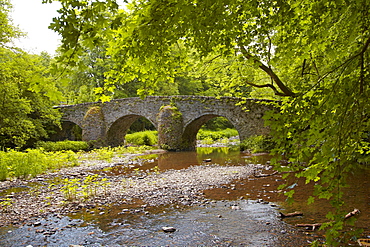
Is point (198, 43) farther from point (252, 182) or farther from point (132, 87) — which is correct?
point (132, 87)

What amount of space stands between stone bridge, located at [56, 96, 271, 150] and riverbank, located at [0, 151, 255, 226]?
24.2ft

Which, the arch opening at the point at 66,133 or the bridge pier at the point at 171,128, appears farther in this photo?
the arch opening at the point at 66,133

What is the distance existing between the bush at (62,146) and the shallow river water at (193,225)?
1291 centimetres

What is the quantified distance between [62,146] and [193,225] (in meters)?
15.2

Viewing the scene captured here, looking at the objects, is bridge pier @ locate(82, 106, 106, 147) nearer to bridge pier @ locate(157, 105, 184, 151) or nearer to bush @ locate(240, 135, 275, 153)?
bridge pier @ locate(157, 105, 184, 151)

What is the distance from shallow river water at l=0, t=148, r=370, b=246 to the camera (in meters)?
3.83

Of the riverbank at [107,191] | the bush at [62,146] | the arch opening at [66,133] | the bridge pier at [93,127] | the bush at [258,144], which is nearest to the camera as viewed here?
the riverbank at [107,191]

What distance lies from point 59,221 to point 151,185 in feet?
9.76

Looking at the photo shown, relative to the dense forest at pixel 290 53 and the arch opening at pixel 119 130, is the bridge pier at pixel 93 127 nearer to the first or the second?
the arch opening at pixel 119 130

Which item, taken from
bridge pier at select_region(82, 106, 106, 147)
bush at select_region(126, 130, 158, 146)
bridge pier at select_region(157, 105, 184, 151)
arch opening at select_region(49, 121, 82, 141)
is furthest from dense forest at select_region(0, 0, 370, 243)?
arch opening at select_region(49, 121, 82, 141)

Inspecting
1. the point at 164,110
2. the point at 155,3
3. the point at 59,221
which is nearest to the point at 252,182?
the point at 59,221

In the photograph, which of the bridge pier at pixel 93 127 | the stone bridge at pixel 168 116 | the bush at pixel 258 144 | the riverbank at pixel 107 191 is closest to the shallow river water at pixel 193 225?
the riverbank at pixel 107 191

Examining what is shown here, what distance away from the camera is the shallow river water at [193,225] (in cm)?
383

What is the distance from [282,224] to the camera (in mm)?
4227
